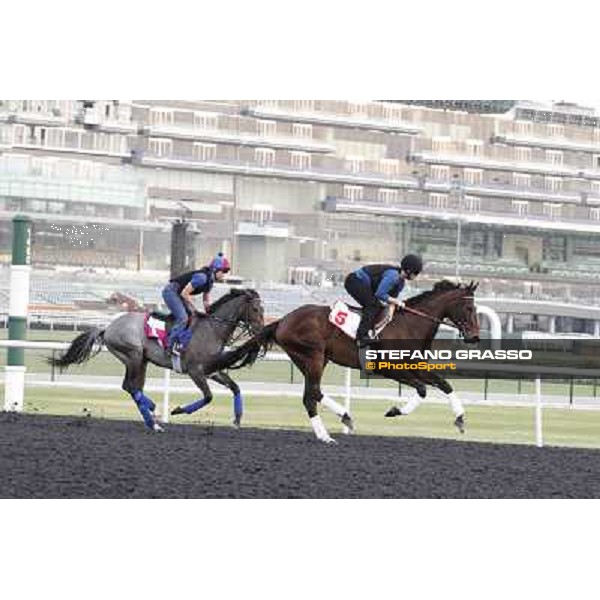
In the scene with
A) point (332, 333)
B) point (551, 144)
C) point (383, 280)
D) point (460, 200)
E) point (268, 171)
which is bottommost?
point (332, 333)

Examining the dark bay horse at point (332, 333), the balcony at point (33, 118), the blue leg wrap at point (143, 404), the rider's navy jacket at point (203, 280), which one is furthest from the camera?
the balcony at point (33, 118)

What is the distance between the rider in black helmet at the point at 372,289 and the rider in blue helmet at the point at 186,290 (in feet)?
2.50

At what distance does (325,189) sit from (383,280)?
23.9 metres

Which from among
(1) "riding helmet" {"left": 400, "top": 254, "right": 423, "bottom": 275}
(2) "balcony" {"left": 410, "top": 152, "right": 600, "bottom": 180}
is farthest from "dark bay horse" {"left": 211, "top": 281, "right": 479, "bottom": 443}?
(2) "balcony" {"left": 410, "top": 152, "right": 600, "bottom": 180}

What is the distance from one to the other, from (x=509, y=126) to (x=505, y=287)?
5351 mm

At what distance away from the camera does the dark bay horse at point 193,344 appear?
10.2m

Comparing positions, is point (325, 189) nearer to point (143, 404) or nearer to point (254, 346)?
point (143, 404)

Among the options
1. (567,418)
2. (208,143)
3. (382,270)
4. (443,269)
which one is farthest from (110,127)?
(382,270)

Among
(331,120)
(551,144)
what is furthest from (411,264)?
(331,120)

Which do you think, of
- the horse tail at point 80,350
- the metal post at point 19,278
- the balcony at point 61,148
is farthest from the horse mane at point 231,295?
the balcony at point 61,148

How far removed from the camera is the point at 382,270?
31.8 ft

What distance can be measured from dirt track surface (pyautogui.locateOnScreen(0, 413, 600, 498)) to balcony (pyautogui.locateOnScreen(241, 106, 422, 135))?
21.1 m

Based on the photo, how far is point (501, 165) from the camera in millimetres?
32219

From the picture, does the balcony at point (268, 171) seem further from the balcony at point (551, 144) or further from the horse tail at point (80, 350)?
the horse tail at point (80, 350)
